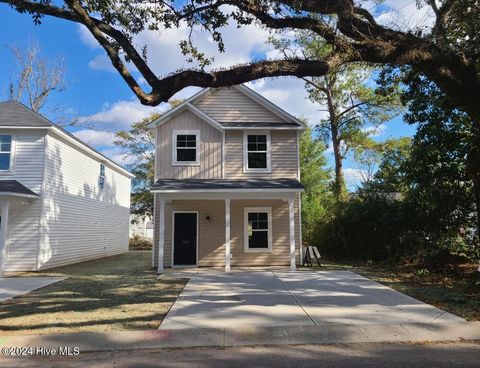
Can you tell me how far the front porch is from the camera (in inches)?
640

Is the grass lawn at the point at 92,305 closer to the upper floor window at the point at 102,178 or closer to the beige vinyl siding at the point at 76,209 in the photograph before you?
the beige vinyl siding at the point at 76,209

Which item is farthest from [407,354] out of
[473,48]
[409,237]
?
[409,237]

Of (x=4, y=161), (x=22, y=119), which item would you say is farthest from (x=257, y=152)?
(x=4, y=161)

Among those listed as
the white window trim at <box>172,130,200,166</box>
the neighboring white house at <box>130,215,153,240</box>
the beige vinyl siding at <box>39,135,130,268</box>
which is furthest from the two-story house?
the neighboring white house at <box>130,215,153,240</box>

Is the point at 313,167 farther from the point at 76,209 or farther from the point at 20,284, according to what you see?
the point at 20,284

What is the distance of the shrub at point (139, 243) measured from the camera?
32312mm

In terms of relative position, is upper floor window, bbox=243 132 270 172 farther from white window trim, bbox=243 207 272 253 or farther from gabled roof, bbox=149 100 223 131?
white window trim, bbox=243 207 272 253

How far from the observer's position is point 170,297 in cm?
964

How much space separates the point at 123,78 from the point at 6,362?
5091mm

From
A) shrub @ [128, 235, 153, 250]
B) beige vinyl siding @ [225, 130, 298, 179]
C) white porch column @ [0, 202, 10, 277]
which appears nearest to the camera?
white porch column @ [0, 202, 10, 277]

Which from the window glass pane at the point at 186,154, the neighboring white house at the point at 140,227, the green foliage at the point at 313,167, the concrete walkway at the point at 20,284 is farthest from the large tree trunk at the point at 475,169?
the neighboring white house at the point at 140,227

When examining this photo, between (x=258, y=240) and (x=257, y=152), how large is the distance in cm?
364

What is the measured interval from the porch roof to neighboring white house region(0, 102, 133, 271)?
14.8 ft

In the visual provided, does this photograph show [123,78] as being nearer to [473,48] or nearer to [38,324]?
[38,324]
